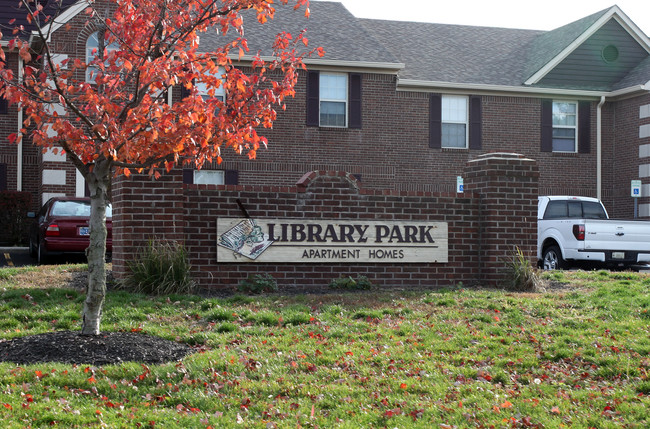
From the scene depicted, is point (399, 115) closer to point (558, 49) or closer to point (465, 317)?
point (558, 49)

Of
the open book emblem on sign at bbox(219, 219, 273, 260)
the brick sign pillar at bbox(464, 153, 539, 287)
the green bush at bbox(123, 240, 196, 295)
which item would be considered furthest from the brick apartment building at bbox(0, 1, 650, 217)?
the green bush at bbox(123, 240, 196, 295)

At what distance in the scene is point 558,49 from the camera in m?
25.6

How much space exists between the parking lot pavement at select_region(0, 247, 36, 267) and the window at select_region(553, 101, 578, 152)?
16.4 m

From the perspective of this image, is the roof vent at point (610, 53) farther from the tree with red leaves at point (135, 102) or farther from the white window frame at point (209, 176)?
the tree with red leaves at point (135, 102)

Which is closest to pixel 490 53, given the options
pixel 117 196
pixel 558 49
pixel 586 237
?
pixel 558 49

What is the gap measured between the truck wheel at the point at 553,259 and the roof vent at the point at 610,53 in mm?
11682

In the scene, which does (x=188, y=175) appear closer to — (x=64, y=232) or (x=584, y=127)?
(x=64, y=232)

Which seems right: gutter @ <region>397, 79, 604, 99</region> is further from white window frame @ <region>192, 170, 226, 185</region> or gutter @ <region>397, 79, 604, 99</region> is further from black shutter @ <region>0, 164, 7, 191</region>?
black shutter @ <region>0, 164, 7, 191</region>

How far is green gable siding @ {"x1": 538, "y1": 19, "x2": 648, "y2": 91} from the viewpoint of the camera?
25.3 m

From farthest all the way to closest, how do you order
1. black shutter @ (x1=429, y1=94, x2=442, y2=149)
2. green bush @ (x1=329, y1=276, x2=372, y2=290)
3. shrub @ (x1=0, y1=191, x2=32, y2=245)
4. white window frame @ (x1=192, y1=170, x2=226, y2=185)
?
black shutter @ (x1=429, y1=94, x2=442, y2=149) < white window frame @ (x1=192, y1=170, x2=226, y2=185) < shrub @ (x1=0, y1=191, x2=32, y2=245) < green bush @ (x1=329, y1=276, x2=372, y2=290)

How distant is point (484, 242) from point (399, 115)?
1224 cm

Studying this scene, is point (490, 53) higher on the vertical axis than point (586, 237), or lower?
higher

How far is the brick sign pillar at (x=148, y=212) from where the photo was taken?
10289mm

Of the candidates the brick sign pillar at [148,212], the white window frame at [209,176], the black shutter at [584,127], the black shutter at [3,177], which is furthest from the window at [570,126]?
the brick sign pillar at [148,212]
